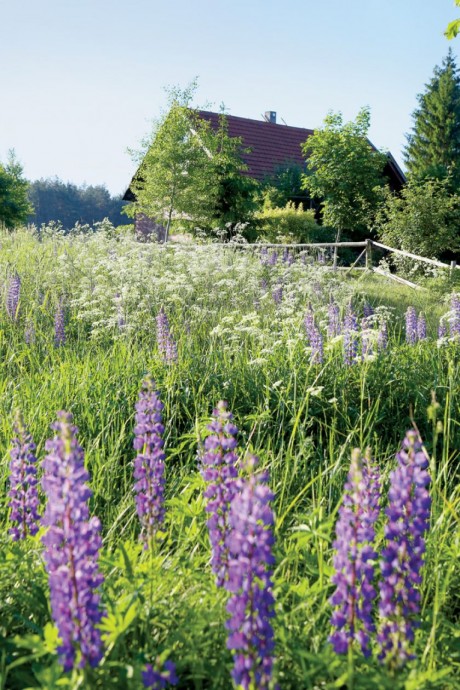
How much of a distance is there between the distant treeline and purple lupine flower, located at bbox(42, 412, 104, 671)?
10160cm

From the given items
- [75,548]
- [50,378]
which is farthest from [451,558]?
[50,378]

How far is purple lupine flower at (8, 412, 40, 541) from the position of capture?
A: 7.55 ft

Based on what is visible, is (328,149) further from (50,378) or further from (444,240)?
(50,378)

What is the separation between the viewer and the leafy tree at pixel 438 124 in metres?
39.6

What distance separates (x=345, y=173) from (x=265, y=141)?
807cm

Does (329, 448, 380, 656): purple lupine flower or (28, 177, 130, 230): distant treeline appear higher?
(28, 177, 130, 230): distant treeline

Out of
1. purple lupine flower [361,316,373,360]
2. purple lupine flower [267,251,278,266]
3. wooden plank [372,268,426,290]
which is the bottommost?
purple lupine flower [361,316,373,360]

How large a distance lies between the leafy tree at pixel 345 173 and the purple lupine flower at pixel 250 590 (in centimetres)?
2605

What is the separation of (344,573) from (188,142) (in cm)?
2273

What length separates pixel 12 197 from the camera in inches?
1608

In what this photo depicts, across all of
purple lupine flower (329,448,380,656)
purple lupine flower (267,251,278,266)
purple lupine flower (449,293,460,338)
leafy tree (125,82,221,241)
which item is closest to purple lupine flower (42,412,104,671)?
purple lupine flower (329,448,380,656)

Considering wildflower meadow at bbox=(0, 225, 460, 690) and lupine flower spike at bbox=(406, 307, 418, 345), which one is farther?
lupine flower spike at bbox=(406, 307, 418, 345)

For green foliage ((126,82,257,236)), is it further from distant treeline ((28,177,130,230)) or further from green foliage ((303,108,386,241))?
distant treeline ((28,177,130,230))

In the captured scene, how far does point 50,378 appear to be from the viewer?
180 inches
